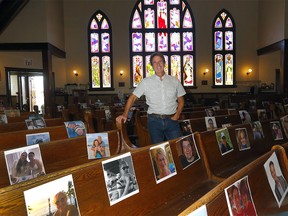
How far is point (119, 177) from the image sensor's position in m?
1.44

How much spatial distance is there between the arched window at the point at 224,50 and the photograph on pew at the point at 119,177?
12356 millimetres

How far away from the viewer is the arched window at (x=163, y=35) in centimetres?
1321

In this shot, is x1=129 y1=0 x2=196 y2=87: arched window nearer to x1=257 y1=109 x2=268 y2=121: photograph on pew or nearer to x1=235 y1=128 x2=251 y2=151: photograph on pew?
x1=257 y1=109 x2=268 y2=121: photograph on pew

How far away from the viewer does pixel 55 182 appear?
111 centimetres

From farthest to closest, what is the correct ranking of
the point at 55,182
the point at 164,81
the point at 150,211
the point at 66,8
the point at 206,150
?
1. the point at 66,8
2. the point at 164,81
3. the point at 206,150
4. the point at 150,211
5. the point at 55,182

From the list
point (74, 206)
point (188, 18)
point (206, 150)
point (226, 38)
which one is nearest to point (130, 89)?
point (188, 18)

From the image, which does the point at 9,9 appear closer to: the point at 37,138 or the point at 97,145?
the point at 37,138

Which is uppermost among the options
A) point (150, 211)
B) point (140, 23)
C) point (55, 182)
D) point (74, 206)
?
point (140, 23)

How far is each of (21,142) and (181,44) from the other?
11.8 m

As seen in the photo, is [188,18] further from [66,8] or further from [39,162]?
[39,162]

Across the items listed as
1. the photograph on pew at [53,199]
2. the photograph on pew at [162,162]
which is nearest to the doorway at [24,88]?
the photograph on pew at [162,162]

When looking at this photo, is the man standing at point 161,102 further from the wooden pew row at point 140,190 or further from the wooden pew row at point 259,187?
the wooden pew row at point 259,187

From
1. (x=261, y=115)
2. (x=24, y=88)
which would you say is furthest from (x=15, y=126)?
(x=24, y=88)

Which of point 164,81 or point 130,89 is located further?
point 130,89
